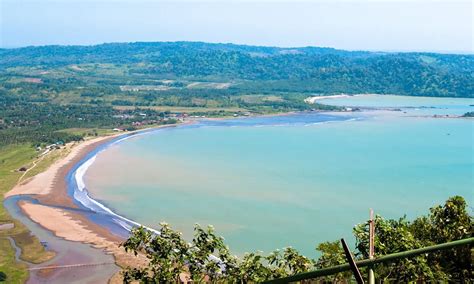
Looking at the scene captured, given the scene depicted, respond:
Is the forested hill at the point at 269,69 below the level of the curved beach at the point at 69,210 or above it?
above

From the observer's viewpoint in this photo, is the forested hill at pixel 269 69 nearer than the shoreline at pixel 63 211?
No

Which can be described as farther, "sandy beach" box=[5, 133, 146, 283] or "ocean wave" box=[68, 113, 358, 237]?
"ocean wave" box=[68, 113, 358, 237]

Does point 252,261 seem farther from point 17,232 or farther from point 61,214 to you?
point 61,214

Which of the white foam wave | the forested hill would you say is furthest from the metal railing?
the forested hill

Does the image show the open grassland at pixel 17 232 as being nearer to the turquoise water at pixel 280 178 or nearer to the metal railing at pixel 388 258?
the turquoise water at pixel 280 178

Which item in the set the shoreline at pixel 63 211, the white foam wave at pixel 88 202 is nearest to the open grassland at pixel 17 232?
the shoreline at pixel 63 211

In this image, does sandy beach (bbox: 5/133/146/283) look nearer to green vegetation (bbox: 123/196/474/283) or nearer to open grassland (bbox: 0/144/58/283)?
open grassland (bbox: 0/144/58/283)
